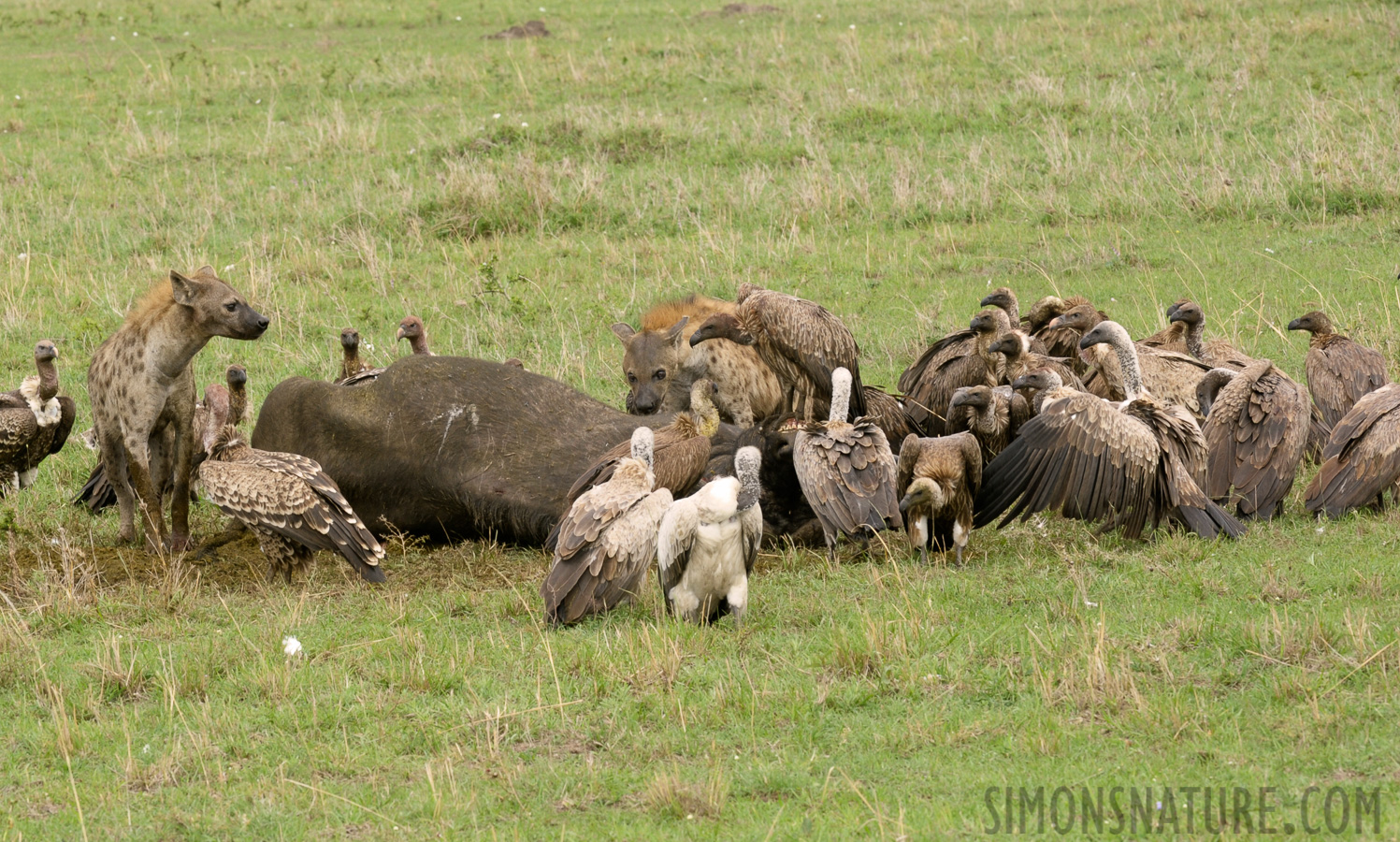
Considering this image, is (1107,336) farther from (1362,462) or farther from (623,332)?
(623,332)

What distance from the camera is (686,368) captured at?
906 centimetres

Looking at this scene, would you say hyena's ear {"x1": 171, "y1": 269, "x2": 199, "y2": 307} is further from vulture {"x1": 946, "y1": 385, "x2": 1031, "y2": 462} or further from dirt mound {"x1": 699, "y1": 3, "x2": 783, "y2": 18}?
dirt mound {"x1": 699, "y1": 3, "x2": 783, "y2": 18}

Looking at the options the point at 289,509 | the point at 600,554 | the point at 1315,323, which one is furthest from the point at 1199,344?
the point at 289,509

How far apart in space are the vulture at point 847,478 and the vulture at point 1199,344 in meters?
3.13

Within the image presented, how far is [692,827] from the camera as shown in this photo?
4.47 meters

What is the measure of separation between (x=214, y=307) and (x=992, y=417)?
4.23 metres

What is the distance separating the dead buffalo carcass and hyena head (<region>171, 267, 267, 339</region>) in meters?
0.57

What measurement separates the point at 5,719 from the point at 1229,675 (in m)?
4.46

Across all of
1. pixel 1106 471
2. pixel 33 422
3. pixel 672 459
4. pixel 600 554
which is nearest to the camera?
pixel 600 554

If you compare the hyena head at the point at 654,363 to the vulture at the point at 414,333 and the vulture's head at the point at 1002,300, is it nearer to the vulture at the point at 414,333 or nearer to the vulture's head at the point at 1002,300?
the vulture at the point at 414,333

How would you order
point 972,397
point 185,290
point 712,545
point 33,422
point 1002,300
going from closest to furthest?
point 712,545 < point 185,290 < point 972,397 < point 33,422 < point 1002,300

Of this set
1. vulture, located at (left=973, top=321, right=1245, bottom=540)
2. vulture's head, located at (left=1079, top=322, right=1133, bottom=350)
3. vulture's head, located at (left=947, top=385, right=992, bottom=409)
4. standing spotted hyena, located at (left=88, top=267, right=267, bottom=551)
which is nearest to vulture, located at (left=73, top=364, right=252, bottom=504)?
standing spotted hyena, located at (left=88, top=267, right=267, bottom=551)

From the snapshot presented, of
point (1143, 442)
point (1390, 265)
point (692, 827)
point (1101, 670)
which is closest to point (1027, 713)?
point (1101, 670)

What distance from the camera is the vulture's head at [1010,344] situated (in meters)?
8.94
